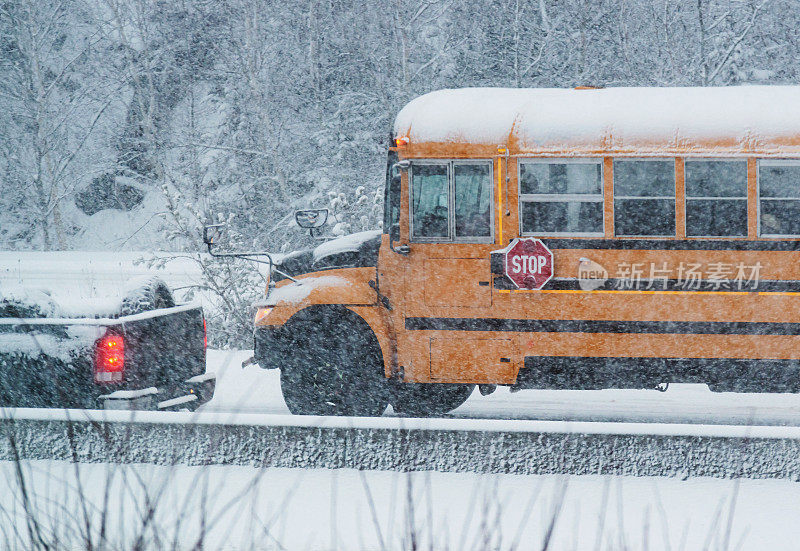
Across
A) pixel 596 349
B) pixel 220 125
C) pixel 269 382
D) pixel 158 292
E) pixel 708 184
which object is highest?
pixel 220 125

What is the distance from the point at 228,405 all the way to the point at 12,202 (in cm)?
2637

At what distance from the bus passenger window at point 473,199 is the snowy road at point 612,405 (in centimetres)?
181

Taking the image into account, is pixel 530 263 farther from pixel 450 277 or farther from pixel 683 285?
pixel 683 285

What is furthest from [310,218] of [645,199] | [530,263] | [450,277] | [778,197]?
[778,197]

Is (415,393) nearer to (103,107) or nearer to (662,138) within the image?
(662,138)

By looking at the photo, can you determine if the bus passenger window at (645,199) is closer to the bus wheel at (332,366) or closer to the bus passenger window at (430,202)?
the bus passenger window at (430,202)

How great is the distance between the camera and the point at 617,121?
A: 688 cm

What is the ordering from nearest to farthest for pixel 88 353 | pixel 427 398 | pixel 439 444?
1. pixel 439 444
2. pixel 88 353
3. pixel 427 398

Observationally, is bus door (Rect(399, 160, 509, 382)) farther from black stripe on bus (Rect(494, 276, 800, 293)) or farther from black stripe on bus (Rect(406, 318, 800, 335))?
black stripe on bus (Rect(494, 276, 800, 293))

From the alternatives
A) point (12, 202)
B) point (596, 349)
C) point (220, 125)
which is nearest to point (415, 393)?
point (596, 349)

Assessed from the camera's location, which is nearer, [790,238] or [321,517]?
[321,517]

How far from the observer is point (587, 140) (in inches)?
269

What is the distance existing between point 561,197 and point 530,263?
0.56 meters

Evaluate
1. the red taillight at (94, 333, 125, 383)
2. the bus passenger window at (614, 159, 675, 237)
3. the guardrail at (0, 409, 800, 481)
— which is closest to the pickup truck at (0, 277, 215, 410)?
the red taillight at (94, 333, 125, 383)
